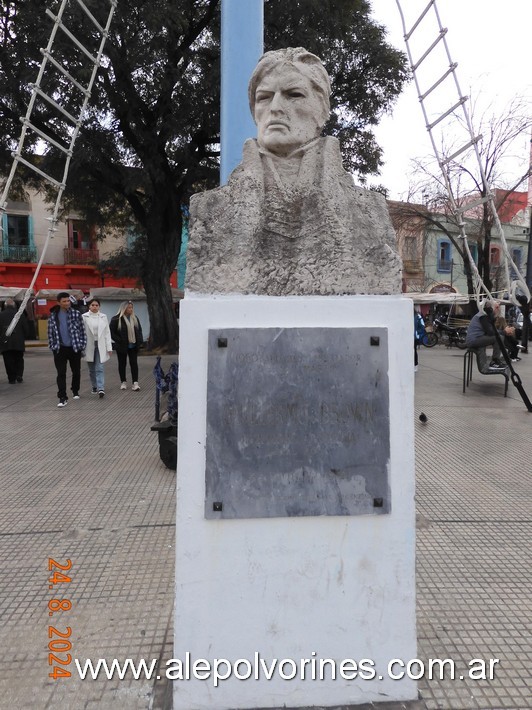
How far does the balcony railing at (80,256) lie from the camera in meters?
29.4

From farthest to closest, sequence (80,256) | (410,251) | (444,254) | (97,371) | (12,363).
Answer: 1. (444,254)
2. (410,251)
3. (80,256)
4. (12,363)
5. (97,371)

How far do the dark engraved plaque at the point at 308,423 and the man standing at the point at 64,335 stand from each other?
6.97 m

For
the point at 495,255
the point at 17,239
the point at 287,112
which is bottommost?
the point at 287,112

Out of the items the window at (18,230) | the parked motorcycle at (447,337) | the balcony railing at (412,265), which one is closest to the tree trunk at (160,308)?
the parked motorcycle at (447,337)

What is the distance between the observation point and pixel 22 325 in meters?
11.6

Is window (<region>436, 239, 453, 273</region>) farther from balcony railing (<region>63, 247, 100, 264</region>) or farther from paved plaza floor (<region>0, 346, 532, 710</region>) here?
paved plaza floor (<region>0, 346, 532, 710</region>)

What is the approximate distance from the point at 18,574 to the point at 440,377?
1028cm

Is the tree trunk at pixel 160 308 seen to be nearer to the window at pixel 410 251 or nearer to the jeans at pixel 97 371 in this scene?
the jeans at pixel 97 371

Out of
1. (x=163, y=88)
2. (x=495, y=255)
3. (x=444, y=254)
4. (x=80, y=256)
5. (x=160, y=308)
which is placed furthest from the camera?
(x=444, y=254)

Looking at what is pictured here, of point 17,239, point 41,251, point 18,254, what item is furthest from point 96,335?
point 17,239

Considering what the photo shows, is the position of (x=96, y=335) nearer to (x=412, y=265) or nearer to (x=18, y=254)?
(x=18, y=254)

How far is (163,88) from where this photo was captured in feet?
41.8

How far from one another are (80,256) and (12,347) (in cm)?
2017

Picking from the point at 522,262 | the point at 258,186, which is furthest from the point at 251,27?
the point at 522,262
